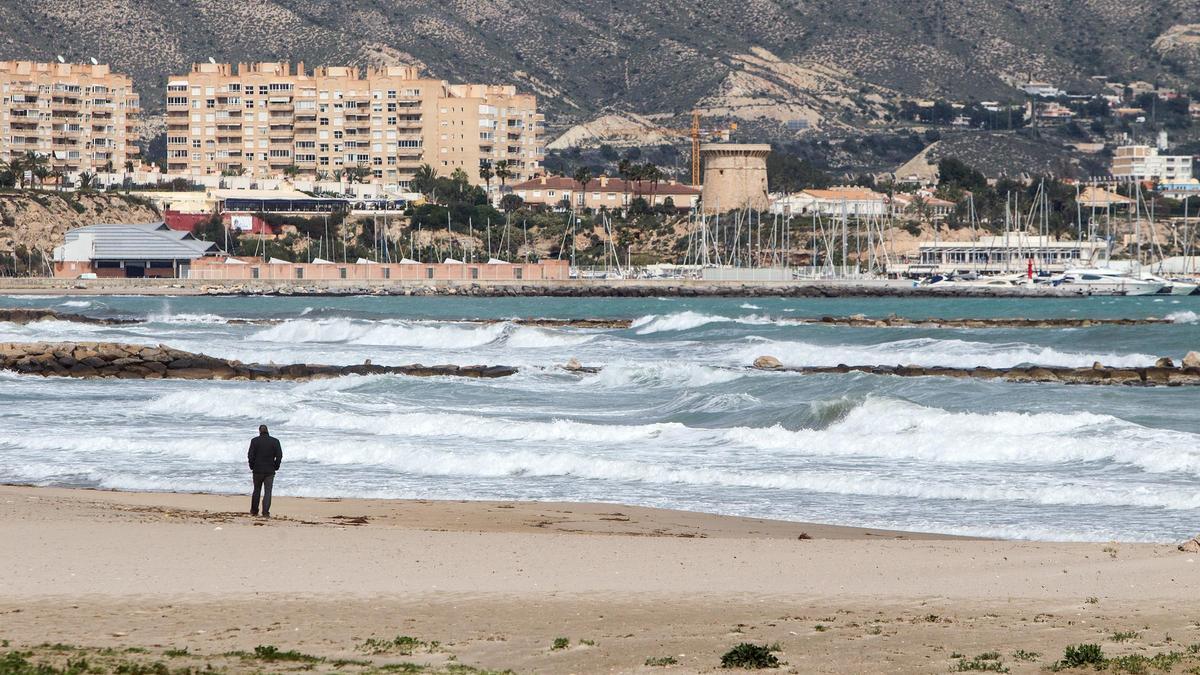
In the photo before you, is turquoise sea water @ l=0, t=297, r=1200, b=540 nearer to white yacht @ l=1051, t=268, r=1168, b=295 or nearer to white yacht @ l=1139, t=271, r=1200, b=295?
white yacht @ l=1051, t=268, r=1168, b=295

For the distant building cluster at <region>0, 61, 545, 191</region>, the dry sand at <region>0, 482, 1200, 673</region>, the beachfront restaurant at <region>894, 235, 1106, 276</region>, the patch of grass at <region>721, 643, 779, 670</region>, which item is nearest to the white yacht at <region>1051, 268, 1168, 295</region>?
the beachfront restaurant at <region>894, 235, 1106, 276</region>

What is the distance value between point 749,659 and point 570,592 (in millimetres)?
3168

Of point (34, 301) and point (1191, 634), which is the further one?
point (34, 301)

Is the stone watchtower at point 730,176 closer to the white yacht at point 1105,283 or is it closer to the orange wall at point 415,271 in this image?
the orange wall at point 415,271

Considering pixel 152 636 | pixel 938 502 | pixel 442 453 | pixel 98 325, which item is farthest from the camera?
pixel 98 325

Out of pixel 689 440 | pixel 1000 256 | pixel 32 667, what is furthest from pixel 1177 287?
pixel 32 667

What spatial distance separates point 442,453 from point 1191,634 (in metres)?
15.5

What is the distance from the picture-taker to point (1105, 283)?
120312mm

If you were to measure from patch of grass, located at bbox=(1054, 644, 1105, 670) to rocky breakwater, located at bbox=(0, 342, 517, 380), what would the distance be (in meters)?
32.8

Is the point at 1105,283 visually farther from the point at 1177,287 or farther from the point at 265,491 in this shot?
the point at 265,491

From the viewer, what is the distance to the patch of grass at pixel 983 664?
10.5 metres

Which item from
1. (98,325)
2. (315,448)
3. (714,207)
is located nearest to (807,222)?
(714,207)

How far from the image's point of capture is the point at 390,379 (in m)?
39.8

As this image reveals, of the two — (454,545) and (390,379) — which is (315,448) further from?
(390,379)
